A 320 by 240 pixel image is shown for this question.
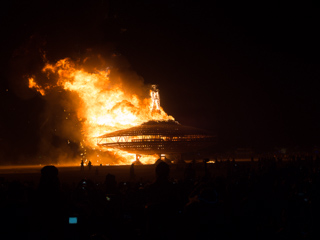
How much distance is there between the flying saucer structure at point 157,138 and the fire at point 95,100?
417 centimetres

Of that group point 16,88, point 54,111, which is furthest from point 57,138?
point 16,88

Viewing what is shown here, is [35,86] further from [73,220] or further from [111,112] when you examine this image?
[73,220]

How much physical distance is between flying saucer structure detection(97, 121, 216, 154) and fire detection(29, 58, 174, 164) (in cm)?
417

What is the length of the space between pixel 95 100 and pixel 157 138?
14.3 metres

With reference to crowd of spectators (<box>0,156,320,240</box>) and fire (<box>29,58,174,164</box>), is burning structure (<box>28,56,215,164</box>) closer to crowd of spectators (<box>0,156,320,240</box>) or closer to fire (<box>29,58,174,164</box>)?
fire (<box>29,58,174,164</box>)

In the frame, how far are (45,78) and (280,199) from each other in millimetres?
62449

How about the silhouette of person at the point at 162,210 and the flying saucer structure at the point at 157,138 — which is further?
the flying saucer structure at the point at 157,138

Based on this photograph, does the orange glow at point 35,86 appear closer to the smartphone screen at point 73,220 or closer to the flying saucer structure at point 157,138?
the flying saucer structure at point 157,138

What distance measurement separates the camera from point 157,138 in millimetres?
59000

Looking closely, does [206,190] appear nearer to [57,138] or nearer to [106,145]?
[106,145]

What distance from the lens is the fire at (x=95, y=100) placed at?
6612 cm

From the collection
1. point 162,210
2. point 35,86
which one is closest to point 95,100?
point 35,86

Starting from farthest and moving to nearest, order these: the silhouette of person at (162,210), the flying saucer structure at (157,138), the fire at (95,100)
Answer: the fire at (95,100), the flying saucer structure at (157,138), the silhouette of person at (162,210)

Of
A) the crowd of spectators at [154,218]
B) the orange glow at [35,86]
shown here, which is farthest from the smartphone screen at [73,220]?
the orange glow at [35,86]
